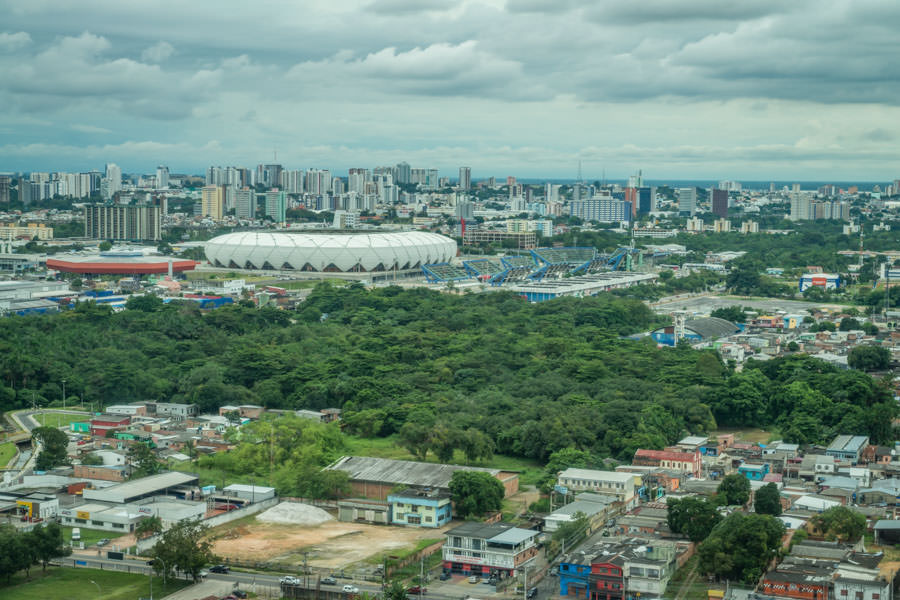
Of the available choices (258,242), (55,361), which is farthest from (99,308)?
(258,242)

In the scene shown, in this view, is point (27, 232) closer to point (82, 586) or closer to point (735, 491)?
point (82, 586)

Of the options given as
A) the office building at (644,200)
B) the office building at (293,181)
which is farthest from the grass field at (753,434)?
the office building at (293,181)

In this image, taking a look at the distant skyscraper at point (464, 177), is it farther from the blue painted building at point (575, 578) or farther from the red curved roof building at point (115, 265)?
the blue painted building at point (575, 578)

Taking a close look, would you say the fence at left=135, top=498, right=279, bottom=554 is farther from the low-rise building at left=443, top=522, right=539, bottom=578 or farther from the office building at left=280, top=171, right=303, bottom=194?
the office building at left=280, top=171, right=303, bottom=194

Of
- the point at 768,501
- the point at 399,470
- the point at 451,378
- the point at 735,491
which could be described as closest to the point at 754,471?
the point at 735,491

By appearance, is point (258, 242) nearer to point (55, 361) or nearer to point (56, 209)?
point (55, 361)

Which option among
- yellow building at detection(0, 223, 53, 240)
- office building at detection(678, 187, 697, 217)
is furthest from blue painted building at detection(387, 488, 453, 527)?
office building at detection(678, 187, 697, 217)

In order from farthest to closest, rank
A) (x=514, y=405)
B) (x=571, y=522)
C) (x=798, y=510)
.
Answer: (x=514, y=405), (x=798, y=510), (x=571, y=522)

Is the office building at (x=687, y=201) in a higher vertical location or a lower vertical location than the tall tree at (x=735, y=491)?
higher
